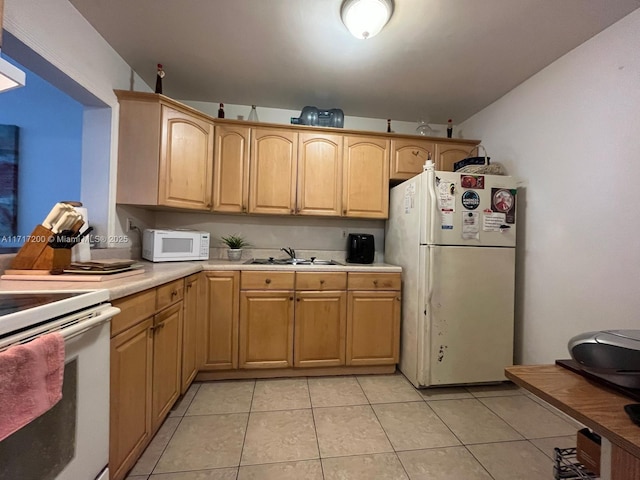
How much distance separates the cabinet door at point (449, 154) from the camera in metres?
2.61

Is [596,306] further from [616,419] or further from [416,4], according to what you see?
[416,4]

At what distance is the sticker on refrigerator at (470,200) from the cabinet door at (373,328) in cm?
87

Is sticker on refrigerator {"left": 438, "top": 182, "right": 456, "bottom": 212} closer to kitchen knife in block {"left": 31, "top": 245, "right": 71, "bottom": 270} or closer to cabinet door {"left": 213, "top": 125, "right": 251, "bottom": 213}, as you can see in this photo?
cabinet door {"left": 213, "top": 125, "right": 251, "bottom": 213}

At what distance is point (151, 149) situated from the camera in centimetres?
198

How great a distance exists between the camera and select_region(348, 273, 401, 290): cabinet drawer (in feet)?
7.28

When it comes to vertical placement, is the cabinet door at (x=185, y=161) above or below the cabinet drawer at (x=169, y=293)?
above

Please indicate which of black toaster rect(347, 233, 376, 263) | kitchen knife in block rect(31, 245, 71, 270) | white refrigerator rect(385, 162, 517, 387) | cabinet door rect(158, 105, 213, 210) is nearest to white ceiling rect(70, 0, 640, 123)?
cabinet door rect(158, 105, 213, 210)

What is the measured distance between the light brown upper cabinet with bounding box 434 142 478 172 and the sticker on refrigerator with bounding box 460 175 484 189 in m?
0.68

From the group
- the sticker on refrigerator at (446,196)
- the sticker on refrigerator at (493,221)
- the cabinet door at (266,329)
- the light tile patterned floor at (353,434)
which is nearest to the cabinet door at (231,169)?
the cabinet door at (266,329)

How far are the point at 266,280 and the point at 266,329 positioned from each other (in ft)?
1.28

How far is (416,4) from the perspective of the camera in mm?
1463

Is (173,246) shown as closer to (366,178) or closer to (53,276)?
(53,276)

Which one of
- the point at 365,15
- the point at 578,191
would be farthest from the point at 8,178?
the point at 578,191

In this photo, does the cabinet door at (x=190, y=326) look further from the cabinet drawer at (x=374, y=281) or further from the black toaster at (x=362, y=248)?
the black toaster at (x=362, y=248)
